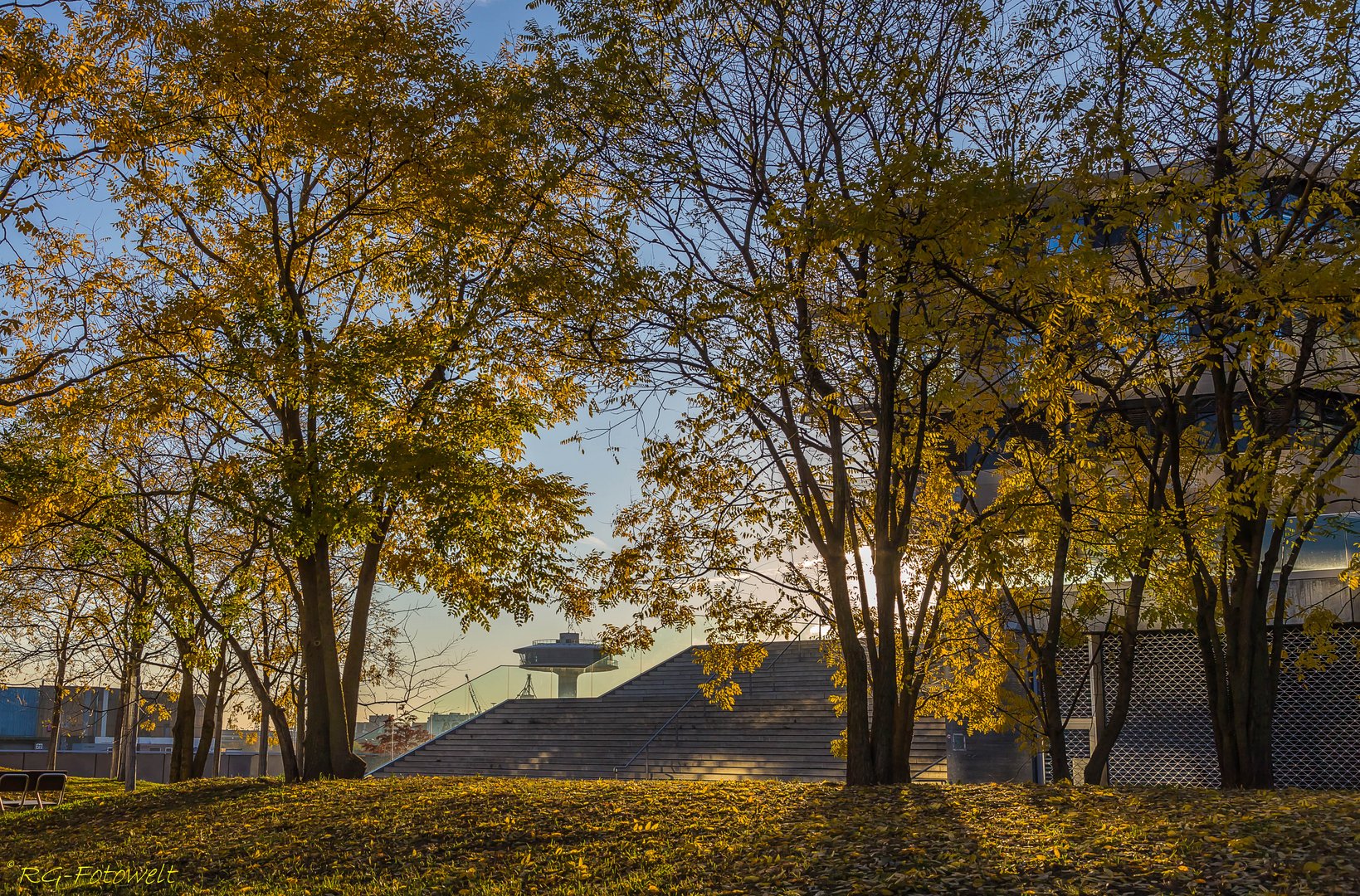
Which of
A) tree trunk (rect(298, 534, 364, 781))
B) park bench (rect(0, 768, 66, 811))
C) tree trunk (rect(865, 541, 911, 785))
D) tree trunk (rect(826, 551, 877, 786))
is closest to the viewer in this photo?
tree trunk (rect(865, 541, 911, 785))

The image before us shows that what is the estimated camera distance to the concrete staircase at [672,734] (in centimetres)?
2162

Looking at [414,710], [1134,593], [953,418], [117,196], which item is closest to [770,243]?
[953,418]

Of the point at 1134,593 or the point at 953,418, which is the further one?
the point at 953,418

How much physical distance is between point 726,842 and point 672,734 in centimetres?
1676

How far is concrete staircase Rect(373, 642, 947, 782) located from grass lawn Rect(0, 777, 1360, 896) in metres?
10.9

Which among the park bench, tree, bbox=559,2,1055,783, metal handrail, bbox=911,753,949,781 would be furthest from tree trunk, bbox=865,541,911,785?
the park bench

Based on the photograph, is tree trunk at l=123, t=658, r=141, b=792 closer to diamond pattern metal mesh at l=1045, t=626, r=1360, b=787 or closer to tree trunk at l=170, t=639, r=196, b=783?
tree trunk at l=170, t=639, r=196, b=783

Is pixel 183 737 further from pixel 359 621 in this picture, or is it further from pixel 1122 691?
pixel 1122 691

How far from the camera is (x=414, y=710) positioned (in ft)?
85.8

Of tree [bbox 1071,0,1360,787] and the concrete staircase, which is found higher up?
tree [bbox 1071,0,1360,787]

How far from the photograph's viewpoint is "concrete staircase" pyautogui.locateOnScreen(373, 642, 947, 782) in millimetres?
21625

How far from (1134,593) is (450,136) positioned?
9668mm

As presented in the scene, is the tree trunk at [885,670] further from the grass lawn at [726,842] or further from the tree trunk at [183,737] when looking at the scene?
the tree trunk at [183,737]

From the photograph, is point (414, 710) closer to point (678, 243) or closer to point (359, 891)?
point (678, 243)
